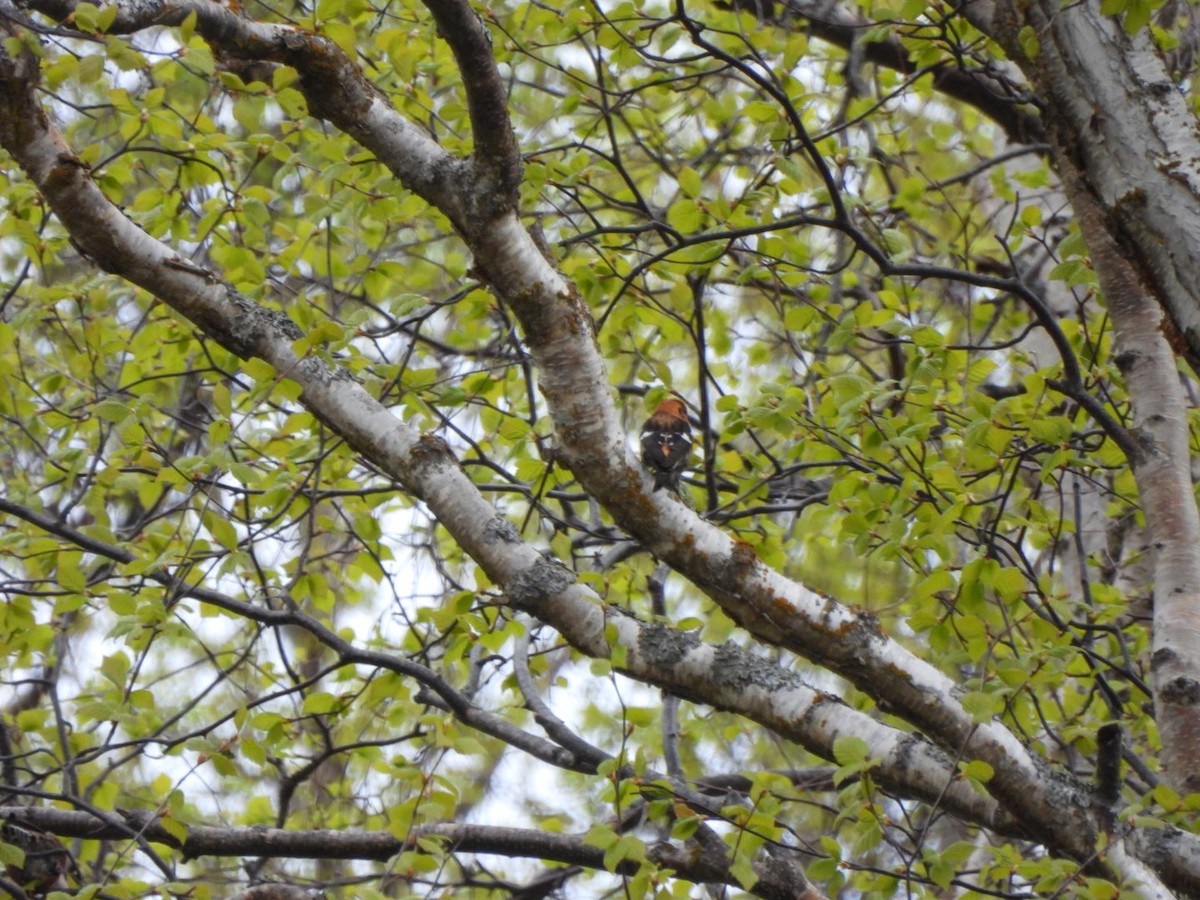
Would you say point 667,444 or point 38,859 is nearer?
point 38,859

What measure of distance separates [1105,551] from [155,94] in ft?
13.4

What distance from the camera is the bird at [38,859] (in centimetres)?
312

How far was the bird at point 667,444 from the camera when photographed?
10.5 feet

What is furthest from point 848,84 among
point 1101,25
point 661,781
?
point 661,781

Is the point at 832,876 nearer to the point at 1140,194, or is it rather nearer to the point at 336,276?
the point at 1140,194

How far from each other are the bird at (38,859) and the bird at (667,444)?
1.92 meters

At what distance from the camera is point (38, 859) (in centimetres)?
324

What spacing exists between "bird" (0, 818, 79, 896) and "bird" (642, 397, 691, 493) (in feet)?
6.31

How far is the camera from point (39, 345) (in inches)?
257

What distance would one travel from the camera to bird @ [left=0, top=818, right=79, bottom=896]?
3125mm

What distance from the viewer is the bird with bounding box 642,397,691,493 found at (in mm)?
3214

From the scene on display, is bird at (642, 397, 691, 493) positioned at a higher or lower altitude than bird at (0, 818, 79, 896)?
higher

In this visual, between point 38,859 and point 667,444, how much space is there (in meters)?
2.16

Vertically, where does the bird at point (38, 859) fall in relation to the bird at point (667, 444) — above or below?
below
